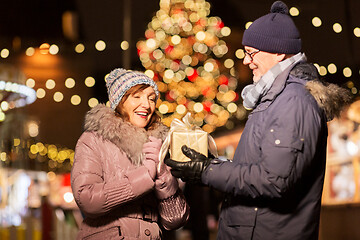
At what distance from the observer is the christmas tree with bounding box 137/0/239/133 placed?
38.9ft

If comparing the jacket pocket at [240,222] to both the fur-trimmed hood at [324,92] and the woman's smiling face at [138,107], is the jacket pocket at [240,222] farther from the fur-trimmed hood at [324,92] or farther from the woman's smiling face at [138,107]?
the woman's smiling face at [138,107]

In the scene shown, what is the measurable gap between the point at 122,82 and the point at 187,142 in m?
0.82

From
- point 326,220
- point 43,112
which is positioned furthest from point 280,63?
point 43,112

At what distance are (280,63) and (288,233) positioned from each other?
2.94ft

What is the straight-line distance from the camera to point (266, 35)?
10.3ft

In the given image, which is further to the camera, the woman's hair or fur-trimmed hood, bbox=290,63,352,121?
the woman's hair

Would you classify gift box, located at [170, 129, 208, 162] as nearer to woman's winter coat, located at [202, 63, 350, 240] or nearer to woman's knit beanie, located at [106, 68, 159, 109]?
woman's winter coat, located at [202, 63, 350, 240]

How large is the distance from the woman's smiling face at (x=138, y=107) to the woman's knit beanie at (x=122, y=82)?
6cm

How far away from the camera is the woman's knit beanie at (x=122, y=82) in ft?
12.4

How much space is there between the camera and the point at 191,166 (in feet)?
9.92

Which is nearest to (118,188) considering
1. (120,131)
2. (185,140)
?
(120,131)

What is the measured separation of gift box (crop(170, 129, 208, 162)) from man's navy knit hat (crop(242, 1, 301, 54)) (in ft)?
1.89

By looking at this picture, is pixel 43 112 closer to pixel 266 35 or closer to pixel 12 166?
pixel 12 166

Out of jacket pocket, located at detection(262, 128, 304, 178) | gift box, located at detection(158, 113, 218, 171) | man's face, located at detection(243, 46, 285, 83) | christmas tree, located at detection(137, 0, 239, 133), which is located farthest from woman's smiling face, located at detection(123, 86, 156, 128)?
christmas tree, located at detection(137, 0, 239, 133)
